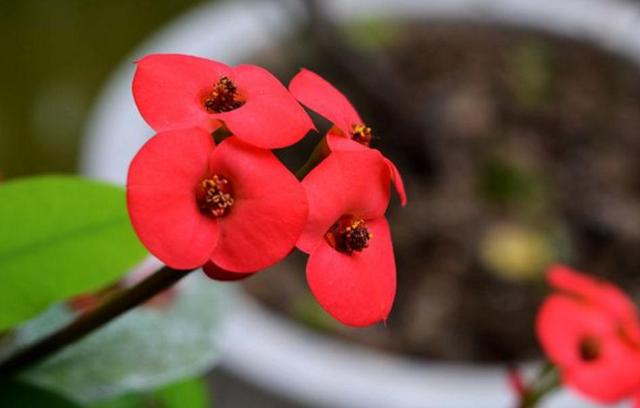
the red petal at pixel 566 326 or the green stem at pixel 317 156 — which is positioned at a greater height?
the green stem at pixel 317 156

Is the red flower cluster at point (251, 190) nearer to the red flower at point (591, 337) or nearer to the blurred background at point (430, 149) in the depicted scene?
the red flower at point (591, 337)

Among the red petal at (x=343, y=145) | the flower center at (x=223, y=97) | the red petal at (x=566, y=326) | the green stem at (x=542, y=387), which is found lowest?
the green stem at (x=542, y=387)

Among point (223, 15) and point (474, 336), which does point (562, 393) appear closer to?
point (474, 336)

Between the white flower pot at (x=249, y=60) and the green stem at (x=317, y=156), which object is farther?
the white flower pot at (x=249, y=60)

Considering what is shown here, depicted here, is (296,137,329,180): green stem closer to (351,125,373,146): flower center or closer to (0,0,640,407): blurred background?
(351,125,373,146): flower center

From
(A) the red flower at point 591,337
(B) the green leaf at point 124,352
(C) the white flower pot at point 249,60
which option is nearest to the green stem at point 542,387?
(A) the red flower at point 591,337

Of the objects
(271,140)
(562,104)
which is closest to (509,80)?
(562,104)

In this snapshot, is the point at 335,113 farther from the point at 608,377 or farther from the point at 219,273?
the point at 608,377

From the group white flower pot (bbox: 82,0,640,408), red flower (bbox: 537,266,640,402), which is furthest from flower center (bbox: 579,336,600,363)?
white flower pot (bbox: 82,0,640,408)
